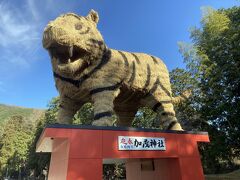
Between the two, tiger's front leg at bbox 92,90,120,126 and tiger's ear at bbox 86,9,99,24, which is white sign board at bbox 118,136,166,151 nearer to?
tiger's front leg at bbox 92,90,120,126

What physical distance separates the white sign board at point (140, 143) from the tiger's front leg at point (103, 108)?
0.62m

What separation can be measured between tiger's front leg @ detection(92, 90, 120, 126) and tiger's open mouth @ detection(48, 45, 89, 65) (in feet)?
3.92

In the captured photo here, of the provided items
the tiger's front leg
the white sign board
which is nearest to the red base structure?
the white sign board

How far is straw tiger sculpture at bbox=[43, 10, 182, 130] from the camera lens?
7234 mm

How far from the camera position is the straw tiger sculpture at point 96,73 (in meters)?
7.23

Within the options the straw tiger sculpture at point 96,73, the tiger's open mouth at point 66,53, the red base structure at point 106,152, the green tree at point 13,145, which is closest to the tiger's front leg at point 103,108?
the straw tiger sculpture at point 96,73

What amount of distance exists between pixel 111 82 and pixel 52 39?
7.02 ft

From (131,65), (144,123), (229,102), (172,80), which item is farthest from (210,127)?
(131,65)

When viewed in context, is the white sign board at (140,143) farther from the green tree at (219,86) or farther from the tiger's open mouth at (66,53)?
the green tree at (219,86)

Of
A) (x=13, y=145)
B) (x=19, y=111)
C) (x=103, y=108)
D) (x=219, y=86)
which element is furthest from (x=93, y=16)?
(x=19, y=111)

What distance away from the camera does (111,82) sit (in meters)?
7.90

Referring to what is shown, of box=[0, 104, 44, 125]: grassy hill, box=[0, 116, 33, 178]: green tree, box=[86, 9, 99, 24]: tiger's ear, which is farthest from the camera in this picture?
box=[0, 104, 44, 125]: grassy hill

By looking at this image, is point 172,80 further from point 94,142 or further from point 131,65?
point 94,142

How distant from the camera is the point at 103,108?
7453mm
